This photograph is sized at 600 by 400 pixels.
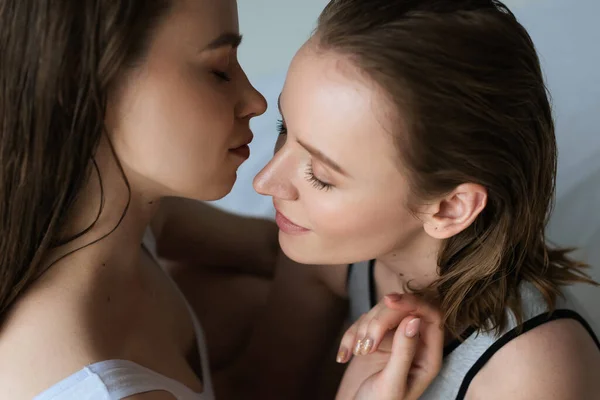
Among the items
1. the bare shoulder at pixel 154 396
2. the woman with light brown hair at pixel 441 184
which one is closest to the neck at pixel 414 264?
the woman with light brown hair at pixel 441 184

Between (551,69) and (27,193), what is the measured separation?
3.34 feet

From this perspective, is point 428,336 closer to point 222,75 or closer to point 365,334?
point 365,334

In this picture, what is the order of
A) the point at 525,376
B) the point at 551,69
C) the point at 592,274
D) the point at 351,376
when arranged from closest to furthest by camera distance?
the point at 525,376
the point at 351,376
the point at 592,274
the point at 551,69

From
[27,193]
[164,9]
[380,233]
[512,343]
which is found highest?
[164,9]

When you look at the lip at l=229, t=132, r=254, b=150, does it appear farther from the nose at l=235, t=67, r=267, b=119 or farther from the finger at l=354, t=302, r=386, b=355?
the finger at l=354, t=302, r=386, b=355

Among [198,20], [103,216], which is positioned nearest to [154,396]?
[103,216]

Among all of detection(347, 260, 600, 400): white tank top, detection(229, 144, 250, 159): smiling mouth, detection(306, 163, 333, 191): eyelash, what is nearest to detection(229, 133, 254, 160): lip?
detection(229, 144, 250, 159): smiling mouth

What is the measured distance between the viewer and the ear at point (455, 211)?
0.74 metres

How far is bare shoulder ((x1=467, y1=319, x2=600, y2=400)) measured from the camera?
2.58ft

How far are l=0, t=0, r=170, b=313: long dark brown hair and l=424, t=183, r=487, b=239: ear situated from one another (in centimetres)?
39

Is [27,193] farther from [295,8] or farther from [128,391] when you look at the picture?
[295,8]

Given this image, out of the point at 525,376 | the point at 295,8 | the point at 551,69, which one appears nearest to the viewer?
the point at 525,376

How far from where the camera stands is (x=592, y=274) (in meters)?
1.15

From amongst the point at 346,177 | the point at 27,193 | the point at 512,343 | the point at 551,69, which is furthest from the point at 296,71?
the point at 551,69
